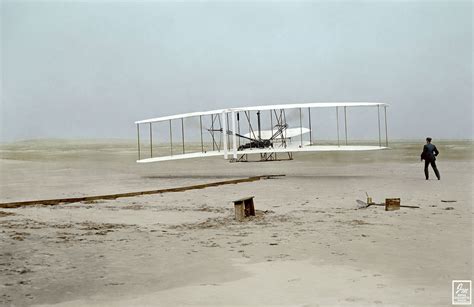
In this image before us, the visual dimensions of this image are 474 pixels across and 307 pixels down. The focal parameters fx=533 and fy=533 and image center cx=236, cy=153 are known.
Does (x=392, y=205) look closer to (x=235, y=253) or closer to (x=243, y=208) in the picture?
(x=243, y=208)

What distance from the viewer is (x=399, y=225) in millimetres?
9688

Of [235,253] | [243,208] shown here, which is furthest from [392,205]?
[235,253]

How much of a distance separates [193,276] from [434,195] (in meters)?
9.53

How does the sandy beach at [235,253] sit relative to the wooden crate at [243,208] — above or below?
below

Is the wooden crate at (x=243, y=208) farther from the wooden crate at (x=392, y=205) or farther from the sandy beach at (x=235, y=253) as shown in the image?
the wooden crate at (x=392, y=205)

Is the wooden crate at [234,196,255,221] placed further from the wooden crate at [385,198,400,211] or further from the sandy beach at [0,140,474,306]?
the wooden crate at [385,198,400,211]

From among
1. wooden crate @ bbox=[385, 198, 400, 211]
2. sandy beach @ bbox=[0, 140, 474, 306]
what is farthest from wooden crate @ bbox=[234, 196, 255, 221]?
wooden crate @ bbox=[385, 198, 400, 211]

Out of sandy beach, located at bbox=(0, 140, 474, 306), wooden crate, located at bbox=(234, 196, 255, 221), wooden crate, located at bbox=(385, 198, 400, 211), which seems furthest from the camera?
wooden crate, located at bbox=(385, 198, 400, 211)

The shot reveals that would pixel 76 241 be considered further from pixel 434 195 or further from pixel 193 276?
pixel 434 195

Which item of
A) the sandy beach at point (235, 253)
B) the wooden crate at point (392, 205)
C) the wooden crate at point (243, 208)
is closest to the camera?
the sandy beach at point (235, 253)

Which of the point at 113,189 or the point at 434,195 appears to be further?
the point at 113,189

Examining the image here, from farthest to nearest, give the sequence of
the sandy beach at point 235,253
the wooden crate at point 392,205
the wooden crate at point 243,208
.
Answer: the wooden crate at point 392,205
the wooden crate at point 243,208
the sandy beach at point 235,253

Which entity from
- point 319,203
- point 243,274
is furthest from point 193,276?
point 319,203

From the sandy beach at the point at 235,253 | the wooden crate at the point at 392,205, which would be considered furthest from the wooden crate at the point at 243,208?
the wooden crate at the point at 392,205
